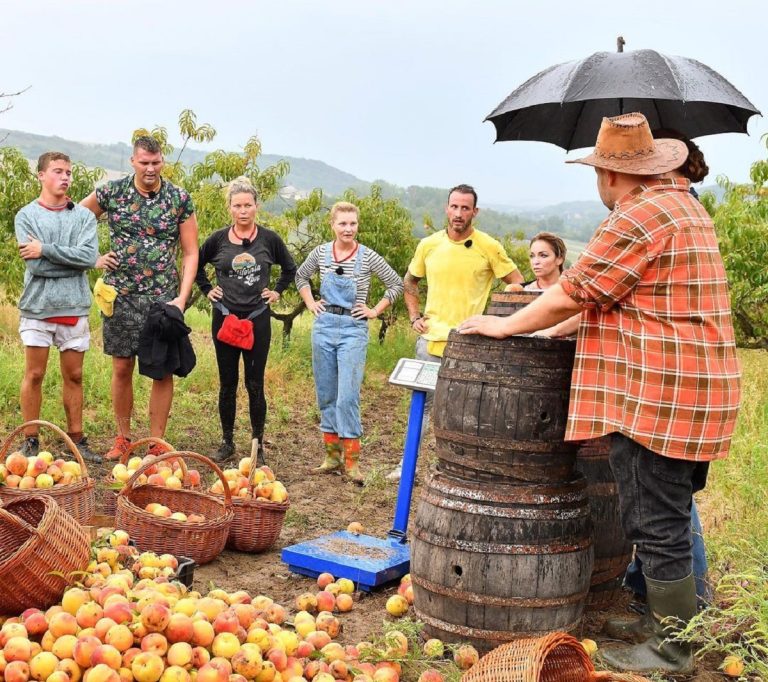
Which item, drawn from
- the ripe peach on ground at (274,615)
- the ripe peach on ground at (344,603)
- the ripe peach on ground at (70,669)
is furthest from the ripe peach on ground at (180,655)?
the ripe peach on ground at (344,603)

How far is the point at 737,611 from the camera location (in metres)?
3.45

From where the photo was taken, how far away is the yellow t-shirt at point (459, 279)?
6.52 metres

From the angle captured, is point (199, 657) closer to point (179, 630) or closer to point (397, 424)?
point (179, 630)

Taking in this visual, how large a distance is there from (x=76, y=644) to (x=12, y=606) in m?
0.55

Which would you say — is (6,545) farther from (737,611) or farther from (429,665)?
(737,611)

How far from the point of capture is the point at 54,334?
21.5ft

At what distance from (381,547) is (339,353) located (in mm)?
2228

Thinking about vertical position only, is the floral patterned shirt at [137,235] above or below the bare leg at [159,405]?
above

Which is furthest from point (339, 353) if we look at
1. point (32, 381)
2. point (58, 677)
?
point (58, 677)

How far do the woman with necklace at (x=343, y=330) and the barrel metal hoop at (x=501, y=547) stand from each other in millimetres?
3086

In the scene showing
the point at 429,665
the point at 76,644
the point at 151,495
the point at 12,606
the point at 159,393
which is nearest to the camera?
the point at 76,644

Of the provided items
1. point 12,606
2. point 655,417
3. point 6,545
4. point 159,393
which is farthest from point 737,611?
point 159,393

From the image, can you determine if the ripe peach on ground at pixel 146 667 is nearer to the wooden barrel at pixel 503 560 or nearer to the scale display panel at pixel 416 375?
the wooden barrel at pixel 503 560

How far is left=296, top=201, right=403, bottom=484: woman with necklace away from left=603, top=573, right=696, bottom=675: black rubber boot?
333 centimetres
